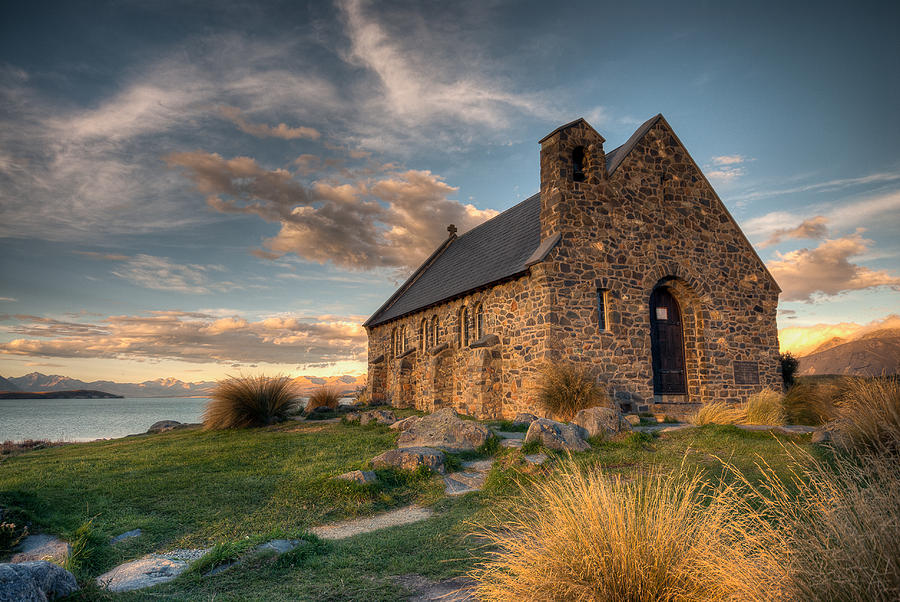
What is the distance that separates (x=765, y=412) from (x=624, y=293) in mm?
4963

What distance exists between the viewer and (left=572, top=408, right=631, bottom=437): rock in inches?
403

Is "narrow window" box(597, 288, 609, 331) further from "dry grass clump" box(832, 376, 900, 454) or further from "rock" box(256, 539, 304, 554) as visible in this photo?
"rock" box(256, 539, 304, 554)

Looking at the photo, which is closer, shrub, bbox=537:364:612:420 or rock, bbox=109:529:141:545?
rock, bbox=109:529:141:545

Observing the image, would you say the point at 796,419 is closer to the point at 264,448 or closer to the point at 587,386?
the point at 587,386

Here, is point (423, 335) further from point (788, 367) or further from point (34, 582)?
point (34, 582)

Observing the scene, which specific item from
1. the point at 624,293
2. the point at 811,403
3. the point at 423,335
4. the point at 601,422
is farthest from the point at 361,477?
the point at 423,335

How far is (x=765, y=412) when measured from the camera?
1267 centimetres

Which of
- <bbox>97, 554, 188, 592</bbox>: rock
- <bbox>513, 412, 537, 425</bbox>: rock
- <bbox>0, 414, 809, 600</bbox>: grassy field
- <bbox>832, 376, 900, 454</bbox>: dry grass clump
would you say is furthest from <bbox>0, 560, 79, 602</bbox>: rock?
<bbox>513, 412, 537, 425</bbox>: rock

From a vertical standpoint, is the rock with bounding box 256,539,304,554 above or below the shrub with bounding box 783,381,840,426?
below

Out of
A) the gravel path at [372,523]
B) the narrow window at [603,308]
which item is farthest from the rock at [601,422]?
the narrow window at [603,308]

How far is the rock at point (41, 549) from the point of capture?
5.32 m

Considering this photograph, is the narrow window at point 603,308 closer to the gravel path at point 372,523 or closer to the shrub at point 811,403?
the shrub at point 811,403

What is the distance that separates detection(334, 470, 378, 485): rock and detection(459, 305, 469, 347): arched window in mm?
11448

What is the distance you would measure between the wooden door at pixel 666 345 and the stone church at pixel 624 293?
42 mm
